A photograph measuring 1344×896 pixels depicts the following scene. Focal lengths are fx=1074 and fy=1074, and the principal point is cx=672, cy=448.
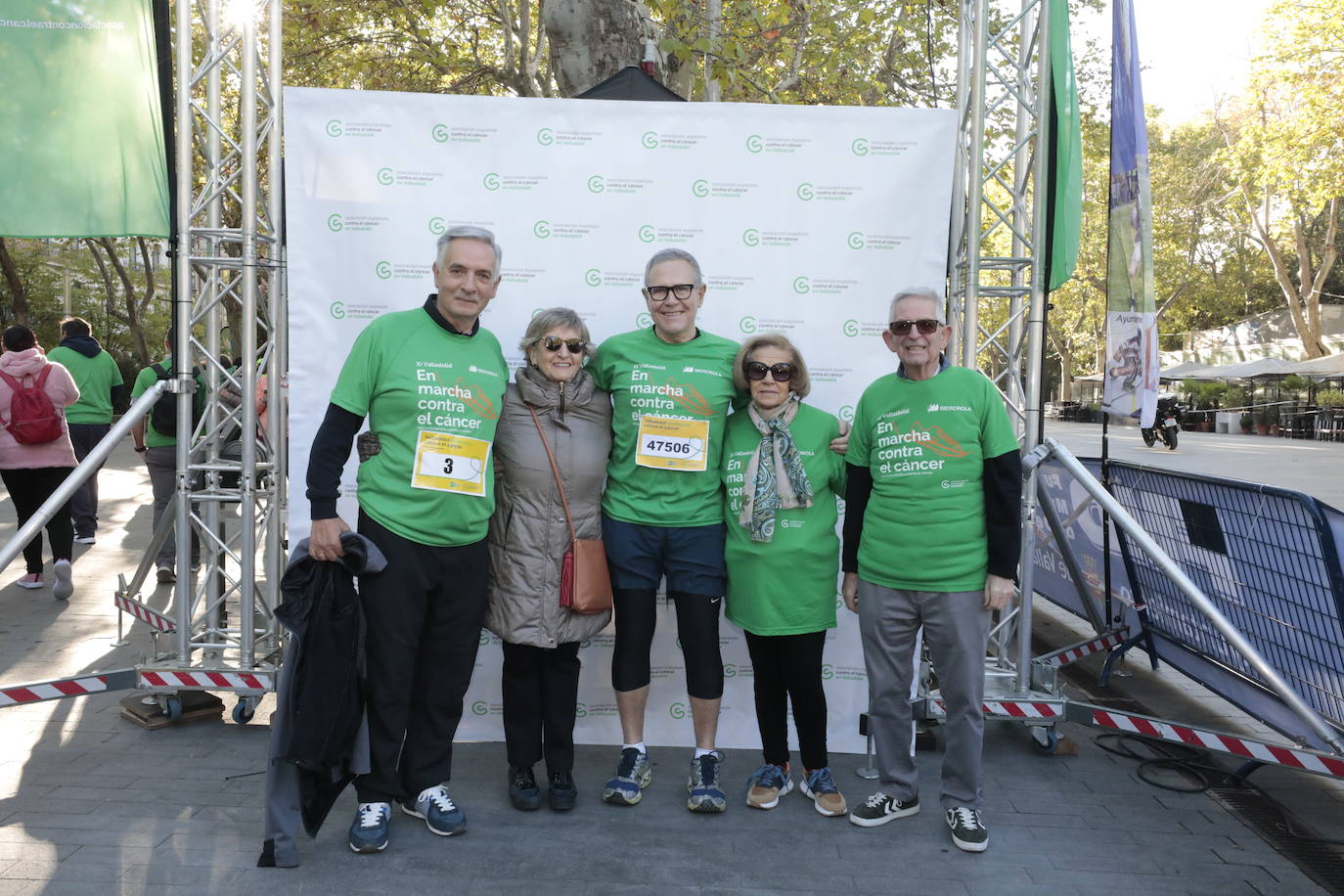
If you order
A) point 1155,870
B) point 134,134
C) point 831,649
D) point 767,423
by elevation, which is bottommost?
point 1155,870

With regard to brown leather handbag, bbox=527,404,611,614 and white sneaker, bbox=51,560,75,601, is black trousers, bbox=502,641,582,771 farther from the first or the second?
white sneaker, bbox=51,560,75,601

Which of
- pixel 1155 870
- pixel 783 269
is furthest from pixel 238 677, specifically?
pixel 1155 870

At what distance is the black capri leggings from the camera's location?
3904 mm

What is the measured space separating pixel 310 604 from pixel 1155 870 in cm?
291

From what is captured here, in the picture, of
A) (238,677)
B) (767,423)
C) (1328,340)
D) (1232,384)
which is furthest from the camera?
(1328,340)

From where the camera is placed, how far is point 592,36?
8.37 m

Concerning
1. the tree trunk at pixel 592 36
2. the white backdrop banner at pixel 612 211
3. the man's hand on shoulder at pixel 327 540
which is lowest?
the man's hand on shoulder at pixel 327 540

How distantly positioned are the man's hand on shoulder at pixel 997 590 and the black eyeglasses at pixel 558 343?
5.31ft

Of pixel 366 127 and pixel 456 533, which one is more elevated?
pixel 366 127

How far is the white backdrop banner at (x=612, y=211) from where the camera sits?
4539mm

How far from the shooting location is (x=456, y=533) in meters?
3.58

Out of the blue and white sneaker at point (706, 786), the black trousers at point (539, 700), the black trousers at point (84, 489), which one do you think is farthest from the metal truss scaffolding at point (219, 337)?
the black trousers at point (84, 489)

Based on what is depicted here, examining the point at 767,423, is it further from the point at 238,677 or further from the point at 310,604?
the point at 238,677

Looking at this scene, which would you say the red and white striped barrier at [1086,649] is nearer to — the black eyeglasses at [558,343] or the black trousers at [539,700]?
the black trousers at [539,700]
